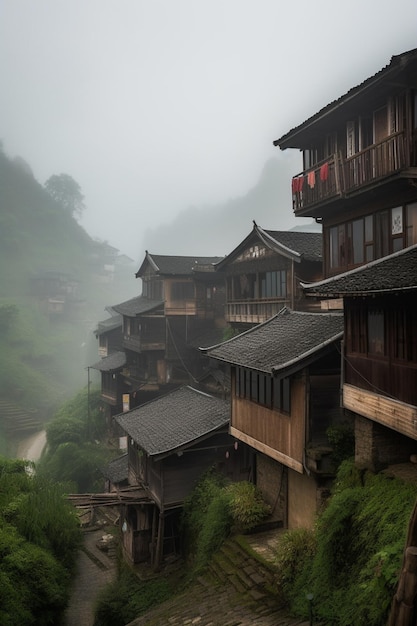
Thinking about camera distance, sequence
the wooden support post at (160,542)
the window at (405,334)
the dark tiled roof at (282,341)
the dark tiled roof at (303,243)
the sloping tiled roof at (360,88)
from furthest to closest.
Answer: the dark tiled roof at (303,243) < the wooden support post at (160,542) < the dark tiled roof at (282,341) < the sloping tiled roof at (360,88) < the window at (405,334)

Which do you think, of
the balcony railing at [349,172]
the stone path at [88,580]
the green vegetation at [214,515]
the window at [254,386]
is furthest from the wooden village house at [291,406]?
the stone path at [88,580]

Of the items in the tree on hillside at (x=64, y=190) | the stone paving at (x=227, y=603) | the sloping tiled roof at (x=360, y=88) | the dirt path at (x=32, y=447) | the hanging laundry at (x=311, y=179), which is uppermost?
the tree on hillside at (x=64, y=190)

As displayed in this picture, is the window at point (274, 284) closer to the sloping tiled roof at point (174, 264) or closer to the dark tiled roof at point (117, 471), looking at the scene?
the sloping tiled roof at point (174, 264)

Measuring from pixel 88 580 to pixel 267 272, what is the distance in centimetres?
1977

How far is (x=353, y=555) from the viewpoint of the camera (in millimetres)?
10570

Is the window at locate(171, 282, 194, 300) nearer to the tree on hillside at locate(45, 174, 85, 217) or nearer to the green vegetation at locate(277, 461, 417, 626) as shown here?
the green vegetation at locate(277, 461, 417, 626)

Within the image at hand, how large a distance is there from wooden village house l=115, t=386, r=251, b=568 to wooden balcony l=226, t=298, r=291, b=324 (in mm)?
7475

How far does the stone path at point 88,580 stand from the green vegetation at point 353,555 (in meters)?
10.0

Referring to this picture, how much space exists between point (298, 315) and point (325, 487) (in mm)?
7518

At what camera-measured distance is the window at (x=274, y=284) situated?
2767 cm

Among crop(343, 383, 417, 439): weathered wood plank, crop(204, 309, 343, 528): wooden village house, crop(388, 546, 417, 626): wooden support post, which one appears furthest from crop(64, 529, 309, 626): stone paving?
crop(343, 383, 417, 439): weathered wood plank

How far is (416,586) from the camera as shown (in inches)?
283

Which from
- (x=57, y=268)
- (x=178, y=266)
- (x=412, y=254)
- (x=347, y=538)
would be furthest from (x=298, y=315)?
(x=57, y=268)

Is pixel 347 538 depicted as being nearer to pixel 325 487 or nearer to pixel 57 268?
pixel 325 487
